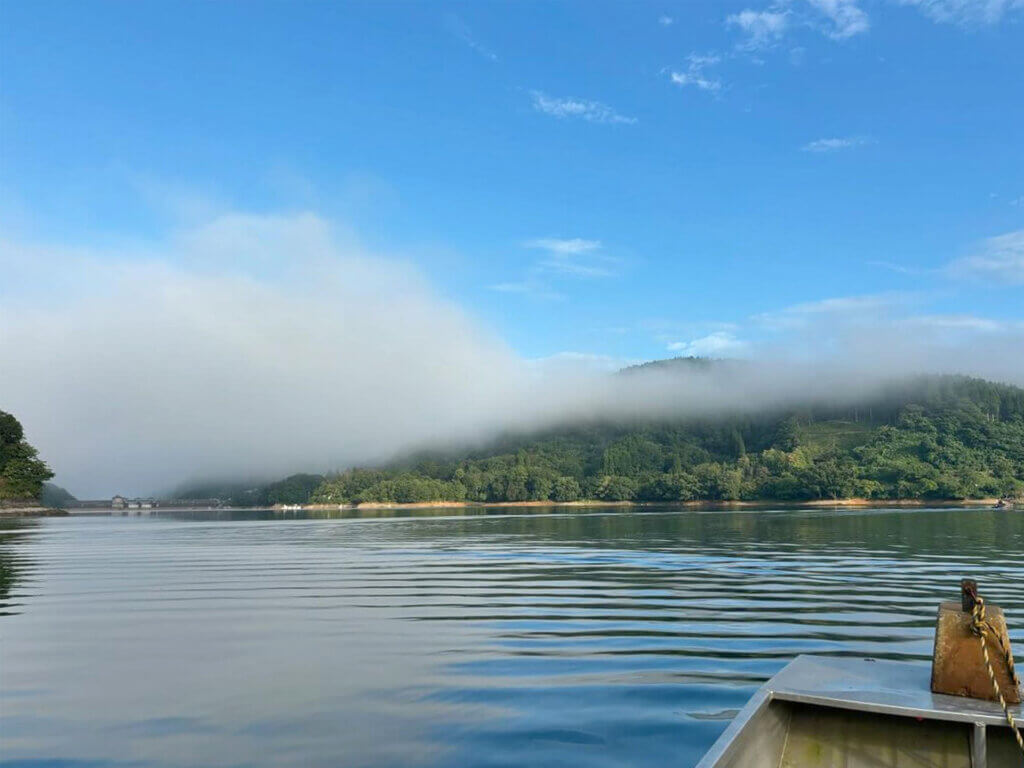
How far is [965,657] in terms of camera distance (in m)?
10.2

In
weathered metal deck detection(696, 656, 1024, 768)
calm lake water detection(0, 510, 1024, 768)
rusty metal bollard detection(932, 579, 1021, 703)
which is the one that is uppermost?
rusty metal bollard detection(932, 579, 1021, 703)

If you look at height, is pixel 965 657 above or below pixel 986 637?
below

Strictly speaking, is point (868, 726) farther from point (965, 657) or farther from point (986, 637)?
point (986, 637)

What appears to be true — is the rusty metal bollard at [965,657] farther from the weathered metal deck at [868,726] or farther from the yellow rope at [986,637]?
the weathered metal deck at [868,726]

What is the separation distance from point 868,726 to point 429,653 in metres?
11.2

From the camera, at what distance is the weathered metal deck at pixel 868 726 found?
938 cm

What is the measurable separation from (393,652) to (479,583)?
15427 mm

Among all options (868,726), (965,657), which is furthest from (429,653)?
(965,657)

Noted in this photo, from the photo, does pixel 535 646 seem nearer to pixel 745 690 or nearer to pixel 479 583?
pixel 745 690

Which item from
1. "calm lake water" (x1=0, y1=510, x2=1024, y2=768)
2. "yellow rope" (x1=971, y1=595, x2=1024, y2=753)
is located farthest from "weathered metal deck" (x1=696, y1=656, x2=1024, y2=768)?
"calm lake water" (x1=0, y1=510, x2=1024, y2=768)

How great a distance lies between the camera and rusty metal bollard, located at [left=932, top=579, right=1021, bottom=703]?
32.9ft

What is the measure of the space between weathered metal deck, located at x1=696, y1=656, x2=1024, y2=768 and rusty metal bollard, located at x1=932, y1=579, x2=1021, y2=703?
21 cm

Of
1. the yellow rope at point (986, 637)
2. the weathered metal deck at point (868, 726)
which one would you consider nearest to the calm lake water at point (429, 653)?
the weathered metal deck at point (868, 726)

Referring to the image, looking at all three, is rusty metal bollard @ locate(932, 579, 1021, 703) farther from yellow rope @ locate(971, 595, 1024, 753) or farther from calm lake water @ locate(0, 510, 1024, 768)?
calm lake water @ locate(0, 510, 1024, 768)
